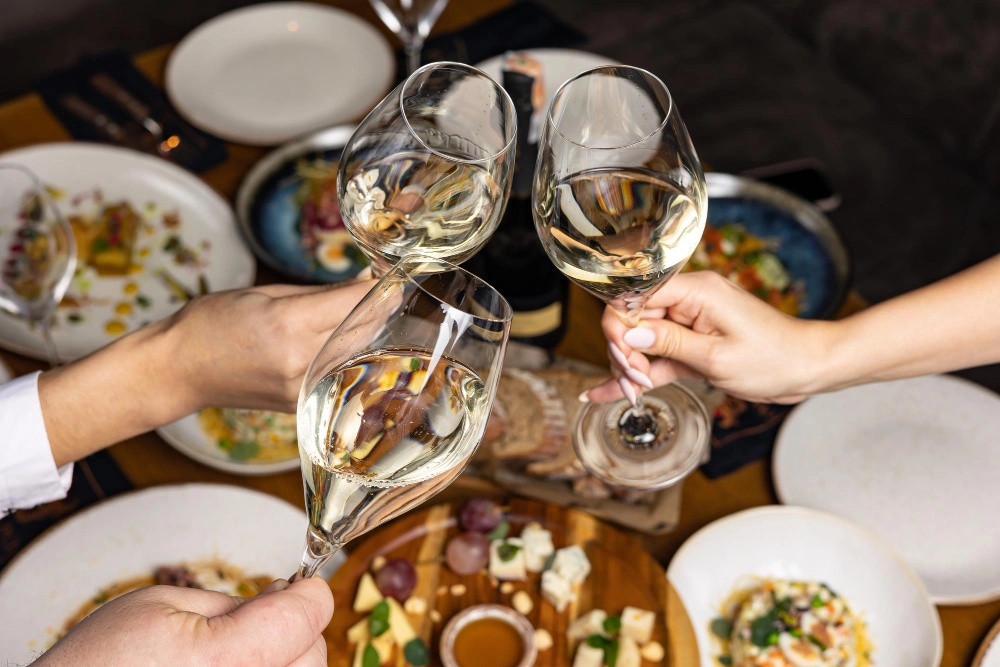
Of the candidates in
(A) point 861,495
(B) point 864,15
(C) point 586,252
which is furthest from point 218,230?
(B) point 864,15

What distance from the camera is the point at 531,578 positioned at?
4.06 feet

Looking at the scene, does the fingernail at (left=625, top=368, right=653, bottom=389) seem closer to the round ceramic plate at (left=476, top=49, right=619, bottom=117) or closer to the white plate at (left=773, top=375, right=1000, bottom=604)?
the white plate at (left=773, top=375, right=1000, bottom=604)

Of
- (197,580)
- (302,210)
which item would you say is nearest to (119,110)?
(302,210)

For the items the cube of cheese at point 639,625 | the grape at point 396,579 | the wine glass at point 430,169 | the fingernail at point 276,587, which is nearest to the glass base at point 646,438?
the cube of cheese at point 639,625

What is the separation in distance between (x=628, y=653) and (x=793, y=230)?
85 centimetres

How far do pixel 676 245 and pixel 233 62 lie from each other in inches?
54.5

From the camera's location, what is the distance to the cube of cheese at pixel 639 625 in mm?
1151

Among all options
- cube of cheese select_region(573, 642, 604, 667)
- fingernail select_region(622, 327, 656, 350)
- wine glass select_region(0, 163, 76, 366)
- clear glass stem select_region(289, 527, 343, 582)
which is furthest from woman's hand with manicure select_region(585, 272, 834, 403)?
wine glass select_region(0, 163, 76, 366)

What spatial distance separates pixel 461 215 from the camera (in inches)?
36.0

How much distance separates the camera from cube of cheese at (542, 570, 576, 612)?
1.20 m

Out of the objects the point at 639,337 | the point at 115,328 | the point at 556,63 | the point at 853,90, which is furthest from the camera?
the point at 853,90

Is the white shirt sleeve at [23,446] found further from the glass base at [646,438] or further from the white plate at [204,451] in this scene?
the glass base at [646,438]

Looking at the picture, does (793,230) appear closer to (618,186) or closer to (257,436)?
(618,186)

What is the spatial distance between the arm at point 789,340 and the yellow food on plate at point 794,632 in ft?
0.91
